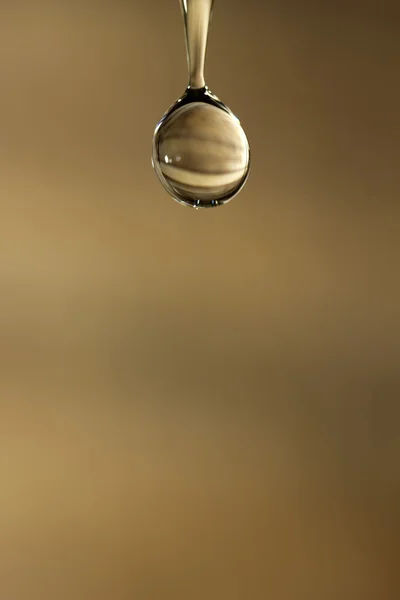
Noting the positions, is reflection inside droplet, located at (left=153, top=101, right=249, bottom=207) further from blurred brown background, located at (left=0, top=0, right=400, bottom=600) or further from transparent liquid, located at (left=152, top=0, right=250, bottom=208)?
blurred brown background, located at (left=0, top=0, right=400, bottom=600)

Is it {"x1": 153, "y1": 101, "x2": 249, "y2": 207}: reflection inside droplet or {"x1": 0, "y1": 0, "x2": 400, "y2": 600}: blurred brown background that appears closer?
{"x1": 153, "y1": 101, "x2": 249, "y2": 207}: reflection inside droplet

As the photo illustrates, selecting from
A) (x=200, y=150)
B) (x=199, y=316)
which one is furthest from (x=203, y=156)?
(x=199, y=316)

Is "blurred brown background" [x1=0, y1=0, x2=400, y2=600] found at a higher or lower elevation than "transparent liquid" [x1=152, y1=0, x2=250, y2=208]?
higher

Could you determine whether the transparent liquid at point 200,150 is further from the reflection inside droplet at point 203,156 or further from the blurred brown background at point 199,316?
the blurred brown background at point 199,316

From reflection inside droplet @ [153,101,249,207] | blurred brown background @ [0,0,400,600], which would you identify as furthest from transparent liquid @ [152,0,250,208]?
blurred brown background @ [0,0,400,600]

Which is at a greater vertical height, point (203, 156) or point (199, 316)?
point (199, 316)

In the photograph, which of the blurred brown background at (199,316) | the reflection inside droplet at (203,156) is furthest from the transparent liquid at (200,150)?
the blurred brown background at (199,316)

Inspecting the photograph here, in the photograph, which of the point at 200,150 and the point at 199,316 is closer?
the point at 200,150

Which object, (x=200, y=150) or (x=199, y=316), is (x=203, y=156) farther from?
(x=199, y=316)
